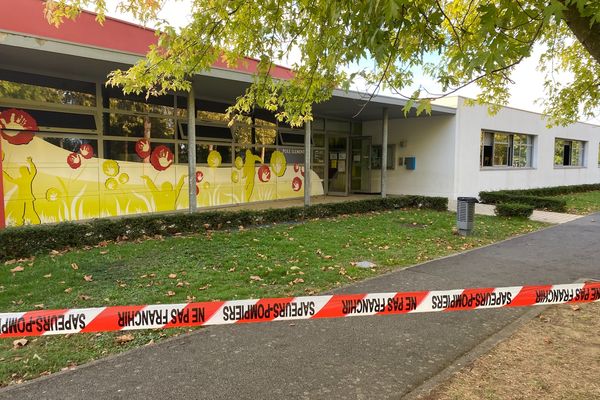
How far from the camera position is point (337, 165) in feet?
61.6

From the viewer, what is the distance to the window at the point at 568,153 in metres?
26.2

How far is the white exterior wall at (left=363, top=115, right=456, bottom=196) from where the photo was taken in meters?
17.6

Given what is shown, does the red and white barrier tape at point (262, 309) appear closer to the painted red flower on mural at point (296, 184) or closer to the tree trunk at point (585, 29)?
the tree trunk at point (585, 29)

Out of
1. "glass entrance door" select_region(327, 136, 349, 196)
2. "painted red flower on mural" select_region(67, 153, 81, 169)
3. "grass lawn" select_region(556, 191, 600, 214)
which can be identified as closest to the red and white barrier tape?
"painted red flower on mural" select_region(67, 153, 81, 169)

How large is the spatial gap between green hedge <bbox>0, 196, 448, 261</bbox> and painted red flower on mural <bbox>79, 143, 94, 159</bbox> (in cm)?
263

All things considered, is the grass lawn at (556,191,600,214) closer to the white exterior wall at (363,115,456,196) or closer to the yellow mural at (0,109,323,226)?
the white exterior wall at (363,115,456,196)

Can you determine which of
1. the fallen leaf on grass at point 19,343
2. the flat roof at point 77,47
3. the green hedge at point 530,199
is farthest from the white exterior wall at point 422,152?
the fallen leaf on grass at point 19,343

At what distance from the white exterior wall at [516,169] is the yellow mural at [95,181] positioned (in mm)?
9285

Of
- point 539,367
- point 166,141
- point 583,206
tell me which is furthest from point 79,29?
point 583,206

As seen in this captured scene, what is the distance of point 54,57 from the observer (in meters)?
8.04

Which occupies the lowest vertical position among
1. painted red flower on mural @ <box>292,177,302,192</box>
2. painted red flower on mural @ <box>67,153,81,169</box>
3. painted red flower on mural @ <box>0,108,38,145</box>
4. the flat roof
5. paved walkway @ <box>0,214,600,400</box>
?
paved walkway @ <box>0,214,600,400</box>

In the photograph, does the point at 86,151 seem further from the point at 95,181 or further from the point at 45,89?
the point at 45,89

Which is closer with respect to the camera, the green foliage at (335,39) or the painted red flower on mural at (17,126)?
the green foliage at (335,39)

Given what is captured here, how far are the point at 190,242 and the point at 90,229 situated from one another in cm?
177
